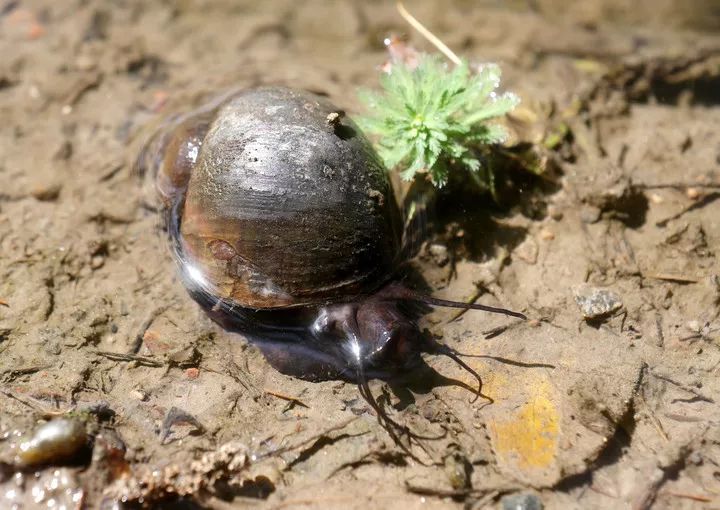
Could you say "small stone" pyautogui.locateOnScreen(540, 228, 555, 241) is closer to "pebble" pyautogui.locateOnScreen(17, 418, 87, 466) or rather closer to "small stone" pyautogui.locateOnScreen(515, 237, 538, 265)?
"small stone" pyautogui.locateOnScreen(515, 237, 538, 265)

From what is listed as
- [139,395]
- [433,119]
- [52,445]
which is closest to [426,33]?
[433,119]

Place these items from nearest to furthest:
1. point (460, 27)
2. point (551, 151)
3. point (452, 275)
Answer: point (452, 275), point (551, 151), point (460, 27)

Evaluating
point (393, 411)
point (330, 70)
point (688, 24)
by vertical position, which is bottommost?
point (393, 411)

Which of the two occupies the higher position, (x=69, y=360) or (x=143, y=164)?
(x=143, y=164)

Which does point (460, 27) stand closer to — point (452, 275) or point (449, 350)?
point (452, 275)

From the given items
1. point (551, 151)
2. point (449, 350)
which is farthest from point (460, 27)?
point (449, 350)

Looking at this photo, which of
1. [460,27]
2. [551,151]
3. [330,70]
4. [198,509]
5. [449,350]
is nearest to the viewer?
[198,509]

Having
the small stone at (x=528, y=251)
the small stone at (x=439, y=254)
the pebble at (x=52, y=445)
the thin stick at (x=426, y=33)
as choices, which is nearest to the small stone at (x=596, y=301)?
the small stone at (x=528, y=251)
